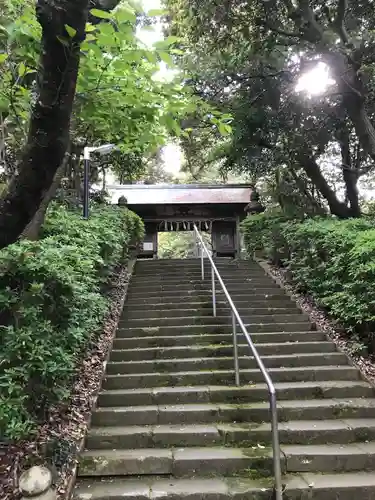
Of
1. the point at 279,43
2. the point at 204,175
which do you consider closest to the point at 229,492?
the point at 279,43

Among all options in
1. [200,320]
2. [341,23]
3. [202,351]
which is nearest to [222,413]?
[202,351]

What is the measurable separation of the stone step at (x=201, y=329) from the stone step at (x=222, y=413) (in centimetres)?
180

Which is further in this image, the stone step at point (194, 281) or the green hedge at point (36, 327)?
the stone step at point (194, 281)

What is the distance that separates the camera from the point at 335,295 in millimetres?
6367

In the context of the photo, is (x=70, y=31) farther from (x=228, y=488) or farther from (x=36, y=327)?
(x=228, y=488)

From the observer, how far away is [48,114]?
226 centimetres

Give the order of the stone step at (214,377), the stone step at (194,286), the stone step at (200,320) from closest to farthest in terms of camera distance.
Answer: the stone step at (214,377)
the stone step at (200,320)
the stone step at (194,286)

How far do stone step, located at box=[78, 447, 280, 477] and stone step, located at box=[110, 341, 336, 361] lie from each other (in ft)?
6.13

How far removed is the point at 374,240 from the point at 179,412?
3312mm

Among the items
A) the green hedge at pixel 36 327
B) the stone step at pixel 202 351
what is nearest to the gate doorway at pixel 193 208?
the stone step at pixel 202 351

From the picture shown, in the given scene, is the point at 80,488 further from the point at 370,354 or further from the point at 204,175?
the point at 204,175

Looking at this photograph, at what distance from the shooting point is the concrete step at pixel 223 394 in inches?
189

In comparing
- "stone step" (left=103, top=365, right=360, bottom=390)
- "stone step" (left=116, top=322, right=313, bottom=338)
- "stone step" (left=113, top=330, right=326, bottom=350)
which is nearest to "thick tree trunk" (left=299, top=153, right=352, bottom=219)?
"stone step" (left=116, top=322, right=313, bottom=338)

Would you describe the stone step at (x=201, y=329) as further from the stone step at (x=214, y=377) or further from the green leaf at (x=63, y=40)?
the green leaf at (x=63, y=40)
